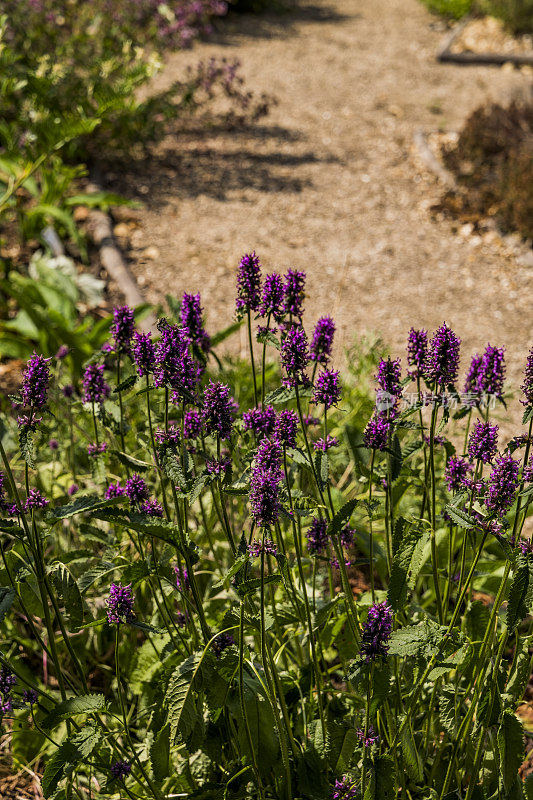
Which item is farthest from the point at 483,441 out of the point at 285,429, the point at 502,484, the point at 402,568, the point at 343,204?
the point at 343,204

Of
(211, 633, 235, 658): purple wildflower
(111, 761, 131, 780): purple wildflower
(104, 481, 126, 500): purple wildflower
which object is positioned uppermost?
(104, 481, 126, 500): purple wildflower

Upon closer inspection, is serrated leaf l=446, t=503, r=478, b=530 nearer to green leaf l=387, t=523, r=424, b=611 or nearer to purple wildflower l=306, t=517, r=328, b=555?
green leaf l=387, t=523, r=424, b=611

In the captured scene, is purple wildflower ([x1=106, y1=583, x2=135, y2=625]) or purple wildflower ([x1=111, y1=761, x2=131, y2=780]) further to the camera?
purple wildflower ([x1=111, y1=761, x2=131, y2=780])

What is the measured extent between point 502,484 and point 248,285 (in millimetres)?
682

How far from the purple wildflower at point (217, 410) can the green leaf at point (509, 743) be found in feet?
2.67

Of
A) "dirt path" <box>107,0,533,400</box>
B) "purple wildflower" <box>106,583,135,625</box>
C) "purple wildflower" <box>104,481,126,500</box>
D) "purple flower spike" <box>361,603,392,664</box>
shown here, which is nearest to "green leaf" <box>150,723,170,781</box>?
"purple wildflower" <box>106,583,135,625</box>

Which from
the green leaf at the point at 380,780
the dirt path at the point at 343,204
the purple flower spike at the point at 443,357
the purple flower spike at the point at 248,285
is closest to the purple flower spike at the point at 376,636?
the green leaf at the point at 380,780

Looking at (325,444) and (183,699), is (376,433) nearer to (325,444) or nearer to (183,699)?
(325,444)

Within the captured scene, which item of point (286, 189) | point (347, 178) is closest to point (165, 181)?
point (286, 189)

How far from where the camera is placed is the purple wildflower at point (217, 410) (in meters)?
1.62

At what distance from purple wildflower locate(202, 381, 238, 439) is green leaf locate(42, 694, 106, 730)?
0.60 meters

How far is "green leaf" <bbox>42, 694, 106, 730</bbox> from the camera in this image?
1.58 m

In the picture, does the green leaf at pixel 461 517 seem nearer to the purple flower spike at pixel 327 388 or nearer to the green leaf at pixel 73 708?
the purple flower spike at pixel 327 388

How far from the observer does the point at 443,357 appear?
1.63 meters
